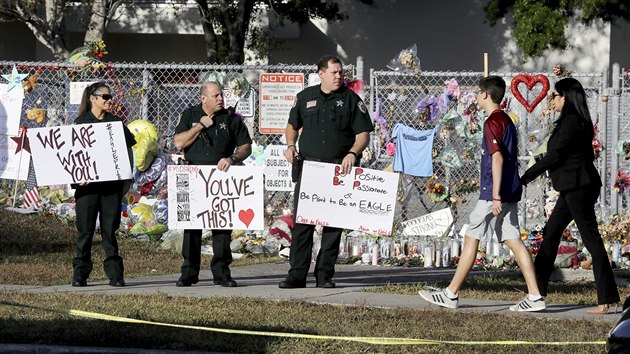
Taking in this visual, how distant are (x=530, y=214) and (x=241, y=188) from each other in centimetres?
547

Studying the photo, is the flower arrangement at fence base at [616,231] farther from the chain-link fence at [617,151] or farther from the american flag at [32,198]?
the american flag at [32,198]

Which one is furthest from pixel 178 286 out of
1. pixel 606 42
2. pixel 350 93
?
pixel 606 42

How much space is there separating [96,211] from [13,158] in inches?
214

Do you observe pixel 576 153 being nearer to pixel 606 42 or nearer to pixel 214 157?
pixel 214 157

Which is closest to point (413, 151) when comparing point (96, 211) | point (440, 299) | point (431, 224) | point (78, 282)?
point (431, 224)

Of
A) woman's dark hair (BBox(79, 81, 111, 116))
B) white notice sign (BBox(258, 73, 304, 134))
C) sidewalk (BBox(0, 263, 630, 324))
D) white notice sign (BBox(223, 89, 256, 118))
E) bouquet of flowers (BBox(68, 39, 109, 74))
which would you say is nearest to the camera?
sidewalk (BBox(0, 263, 630, 324))

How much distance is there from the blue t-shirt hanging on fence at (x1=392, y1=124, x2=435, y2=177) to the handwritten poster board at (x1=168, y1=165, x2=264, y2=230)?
4.22 metres

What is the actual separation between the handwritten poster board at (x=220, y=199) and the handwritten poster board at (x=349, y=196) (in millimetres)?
513

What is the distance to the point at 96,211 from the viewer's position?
10.8 meters

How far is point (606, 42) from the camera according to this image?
30.7 m

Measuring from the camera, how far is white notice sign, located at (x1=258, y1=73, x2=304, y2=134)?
14750mm

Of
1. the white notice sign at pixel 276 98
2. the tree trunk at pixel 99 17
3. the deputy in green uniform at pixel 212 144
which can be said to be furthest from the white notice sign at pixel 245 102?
the tree trunk at pixel 99 17

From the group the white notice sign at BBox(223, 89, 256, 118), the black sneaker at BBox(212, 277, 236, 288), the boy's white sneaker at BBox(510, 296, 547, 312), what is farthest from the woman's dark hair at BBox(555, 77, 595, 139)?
the white notice sign at BBox(223, 89, 256, 118)

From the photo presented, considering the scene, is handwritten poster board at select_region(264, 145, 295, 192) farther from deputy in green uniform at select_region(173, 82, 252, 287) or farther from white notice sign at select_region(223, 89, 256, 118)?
deputy in green uniform at select_region(173, 82, 252, 287)
